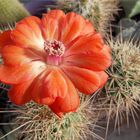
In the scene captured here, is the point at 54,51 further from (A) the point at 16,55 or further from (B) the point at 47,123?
(B) the point at 47,123

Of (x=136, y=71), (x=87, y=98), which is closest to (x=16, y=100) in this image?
(x=87, y=98)

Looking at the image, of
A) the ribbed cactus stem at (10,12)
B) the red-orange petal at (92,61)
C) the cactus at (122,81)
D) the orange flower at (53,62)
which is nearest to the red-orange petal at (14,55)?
the orange flower at (53,62)

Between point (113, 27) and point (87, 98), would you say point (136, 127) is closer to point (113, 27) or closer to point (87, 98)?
point (87, 98)

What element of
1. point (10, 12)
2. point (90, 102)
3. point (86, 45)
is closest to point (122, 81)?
point (90, 102)

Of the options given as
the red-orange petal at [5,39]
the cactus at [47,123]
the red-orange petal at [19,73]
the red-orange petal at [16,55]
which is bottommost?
the cactus at [47,123]

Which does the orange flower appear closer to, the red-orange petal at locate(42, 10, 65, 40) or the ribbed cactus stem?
the red-orange petal at locate(42, 10, 65, 40)

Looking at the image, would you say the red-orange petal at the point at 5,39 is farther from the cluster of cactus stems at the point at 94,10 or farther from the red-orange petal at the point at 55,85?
the cluster of cactus stems at the point at 94,10

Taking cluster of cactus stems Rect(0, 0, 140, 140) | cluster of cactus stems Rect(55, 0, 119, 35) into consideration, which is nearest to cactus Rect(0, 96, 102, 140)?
cluster of cactus stems Rect(0, 0, 140, 140)

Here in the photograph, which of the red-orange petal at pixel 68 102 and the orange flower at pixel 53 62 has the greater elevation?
the orange flower at pixel 53 62
